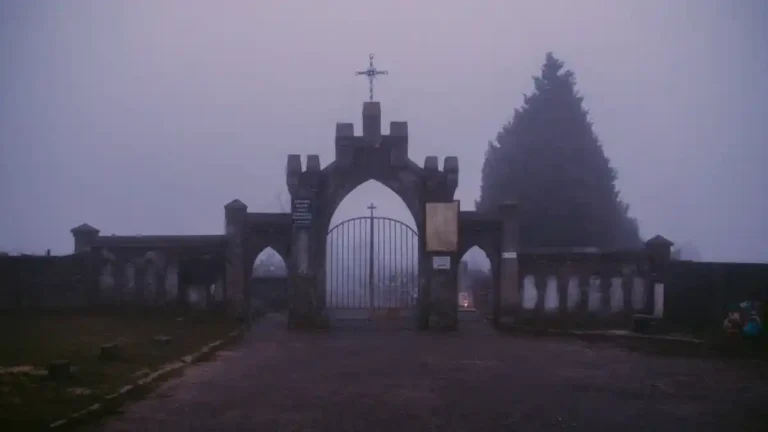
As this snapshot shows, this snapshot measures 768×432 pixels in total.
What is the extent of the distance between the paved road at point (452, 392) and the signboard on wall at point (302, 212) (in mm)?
6039

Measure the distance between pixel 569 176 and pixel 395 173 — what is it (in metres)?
15.6

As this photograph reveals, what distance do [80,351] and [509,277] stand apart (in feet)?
46.4

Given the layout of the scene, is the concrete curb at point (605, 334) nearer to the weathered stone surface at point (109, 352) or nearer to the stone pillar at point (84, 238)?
the weathered stone surface at point (109, 352)

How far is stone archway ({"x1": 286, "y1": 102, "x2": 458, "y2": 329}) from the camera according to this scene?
77.1 feet

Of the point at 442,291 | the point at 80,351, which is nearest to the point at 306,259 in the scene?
the point at 442,291

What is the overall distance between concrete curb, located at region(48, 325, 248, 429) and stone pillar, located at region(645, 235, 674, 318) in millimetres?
12582

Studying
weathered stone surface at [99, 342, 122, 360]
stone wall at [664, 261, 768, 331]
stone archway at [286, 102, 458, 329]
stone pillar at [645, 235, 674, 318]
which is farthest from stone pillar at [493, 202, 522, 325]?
weathered stone surface at [99, 342, 122, 360]

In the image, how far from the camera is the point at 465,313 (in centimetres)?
3117

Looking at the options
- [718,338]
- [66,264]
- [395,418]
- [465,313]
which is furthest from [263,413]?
[465,313]

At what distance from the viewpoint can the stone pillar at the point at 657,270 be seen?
2195 centimetres

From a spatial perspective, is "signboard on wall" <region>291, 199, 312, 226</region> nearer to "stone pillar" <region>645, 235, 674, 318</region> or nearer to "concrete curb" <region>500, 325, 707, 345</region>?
"concrete curb" <region>500, 325, 707, 345</region>

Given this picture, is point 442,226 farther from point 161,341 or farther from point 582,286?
point 161,341

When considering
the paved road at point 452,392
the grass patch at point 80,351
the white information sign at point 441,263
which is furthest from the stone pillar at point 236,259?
the white information sign at point 441,263

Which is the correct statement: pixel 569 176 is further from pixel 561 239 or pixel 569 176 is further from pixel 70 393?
pixel 70 393
